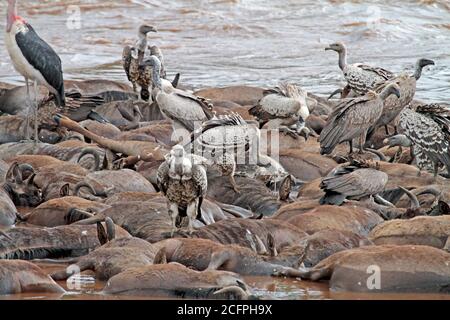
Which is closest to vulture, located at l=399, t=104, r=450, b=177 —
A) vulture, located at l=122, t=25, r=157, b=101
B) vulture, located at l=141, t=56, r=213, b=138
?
vulture, located at l=141, t=56, r=213, b=138

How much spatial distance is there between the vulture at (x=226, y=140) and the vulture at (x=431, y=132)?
1342 millimetres

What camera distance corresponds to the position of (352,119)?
35.9ft

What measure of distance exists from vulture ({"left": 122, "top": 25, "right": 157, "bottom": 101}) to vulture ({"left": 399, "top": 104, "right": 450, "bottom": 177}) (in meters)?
Answer: 4.15

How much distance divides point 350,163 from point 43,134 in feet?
12.6

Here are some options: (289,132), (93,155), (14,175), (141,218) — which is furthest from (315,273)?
(289,132)

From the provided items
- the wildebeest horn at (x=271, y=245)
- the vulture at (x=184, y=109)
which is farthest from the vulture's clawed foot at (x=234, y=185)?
the wildebeest horn at (x=271, y=245)

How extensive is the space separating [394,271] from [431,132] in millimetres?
3859

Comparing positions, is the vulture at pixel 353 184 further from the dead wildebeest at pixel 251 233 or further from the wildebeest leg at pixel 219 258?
the wildebeest leg at pixel 219 258

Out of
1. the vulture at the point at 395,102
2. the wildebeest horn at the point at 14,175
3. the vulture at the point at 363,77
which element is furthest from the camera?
the vulture at the point at 363,77

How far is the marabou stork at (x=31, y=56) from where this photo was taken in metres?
12.0

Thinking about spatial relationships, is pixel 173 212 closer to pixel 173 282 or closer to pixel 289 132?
pixel 173 282

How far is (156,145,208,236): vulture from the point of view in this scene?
781 centimetres

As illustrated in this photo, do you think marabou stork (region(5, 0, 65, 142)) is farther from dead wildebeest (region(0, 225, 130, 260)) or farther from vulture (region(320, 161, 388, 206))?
dead wildebeest (region(0, 225, 130, 260))
